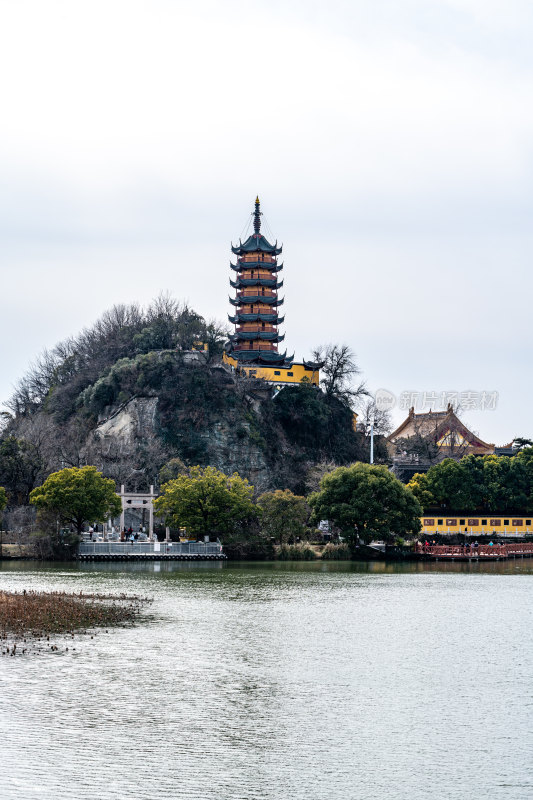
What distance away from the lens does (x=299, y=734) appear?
19672 millimetres

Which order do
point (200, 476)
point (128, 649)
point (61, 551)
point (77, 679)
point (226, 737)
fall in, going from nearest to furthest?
1. point (226, 737)
2. point (77, 679)
3. point (128, 649)
4. point (61, 551)
5. point (200, 476)

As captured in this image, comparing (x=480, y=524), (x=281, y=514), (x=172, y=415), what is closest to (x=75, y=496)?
(x=281, y=514)

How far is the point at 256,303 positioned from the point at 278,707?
259 feet

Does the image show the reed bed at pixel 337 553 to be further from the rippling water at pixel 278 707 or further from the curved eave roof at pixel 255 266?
the curved eave roof at pixel 255 266

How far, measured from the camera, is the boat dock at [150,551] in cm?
6016

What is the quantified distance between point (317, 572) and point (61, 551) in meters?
15.4

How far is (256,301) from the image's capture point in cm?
9881

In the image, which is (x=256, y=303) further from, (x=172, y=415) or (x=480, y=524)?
(x=480, y=524)

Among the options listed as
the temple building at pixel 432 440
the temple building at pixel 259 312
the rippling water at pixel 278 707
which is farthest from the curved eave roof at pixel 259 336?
the rippling water at pixel 278 707

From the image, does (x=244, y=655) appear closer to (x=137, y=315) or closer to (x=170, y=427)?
(x=170, y=427)

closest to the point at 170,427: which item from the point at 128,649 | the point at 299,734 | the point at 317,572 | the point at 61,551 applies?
the point at 61,551

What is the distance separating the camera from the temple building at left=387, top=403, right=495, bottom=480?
323 ft

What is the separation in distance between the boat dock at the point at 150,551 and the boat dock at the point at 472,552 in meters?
14.0

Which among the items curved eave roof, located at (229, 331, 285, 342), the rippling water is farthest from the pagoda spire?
the rippling water
